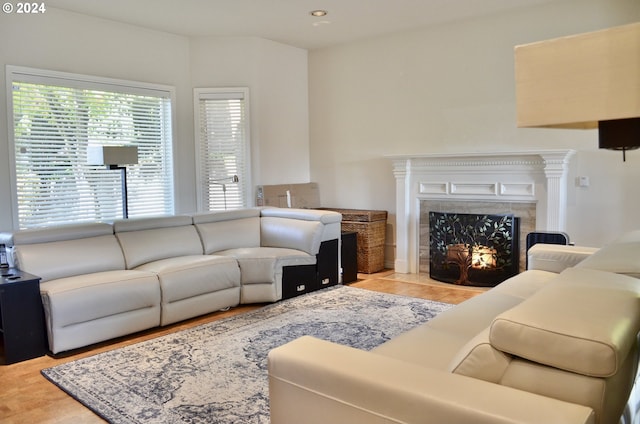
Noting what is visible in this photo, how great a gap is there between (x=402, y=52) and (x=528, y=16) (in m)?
1.42

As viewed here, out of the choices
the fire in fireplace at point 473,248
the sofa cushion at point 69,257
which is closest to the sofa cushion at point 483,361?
the sofa cushion at point 69,257

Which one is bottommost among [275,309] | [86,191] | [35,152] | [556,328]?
[275,309]

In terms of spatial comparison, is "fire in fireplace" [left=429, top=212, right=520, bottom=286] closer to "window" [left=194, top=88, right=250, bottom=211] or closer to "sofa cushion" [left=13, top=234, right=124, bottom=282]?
"window" [left=194, top=88, right=250, bottom=211]

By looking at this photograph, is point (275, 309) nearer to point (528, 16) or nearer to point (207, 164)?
point (207, 164)

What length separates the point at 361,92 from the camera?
623 cm

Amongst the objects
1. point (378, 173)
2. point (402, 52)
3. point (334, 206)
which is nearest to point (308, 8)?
point (402, 52)

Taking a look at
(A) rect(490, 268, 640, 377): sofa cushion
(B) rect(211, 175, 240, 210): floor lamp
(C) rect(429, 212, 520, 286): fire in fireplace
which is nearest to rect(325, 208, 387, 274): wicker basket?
(C) rect(429, 212, 520, 286): fire in fireplace

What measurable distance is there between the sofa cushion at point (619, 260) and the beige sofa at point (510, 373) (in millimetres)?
326

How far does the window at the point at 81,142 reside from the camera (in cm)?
464

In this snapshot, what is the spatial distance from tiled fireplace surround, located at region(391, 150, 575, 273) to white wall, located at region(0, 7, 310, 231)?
63.2 inches

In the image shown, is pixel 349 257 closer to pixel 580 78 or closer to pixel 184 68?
pixel 184 68

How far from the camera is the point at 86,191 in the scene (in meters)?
5.09

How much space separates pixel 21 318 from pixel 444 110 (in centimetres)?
445

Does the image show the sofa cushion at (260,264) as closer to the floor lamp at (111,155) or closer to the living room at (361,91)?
the floor lamp at (111,155)
